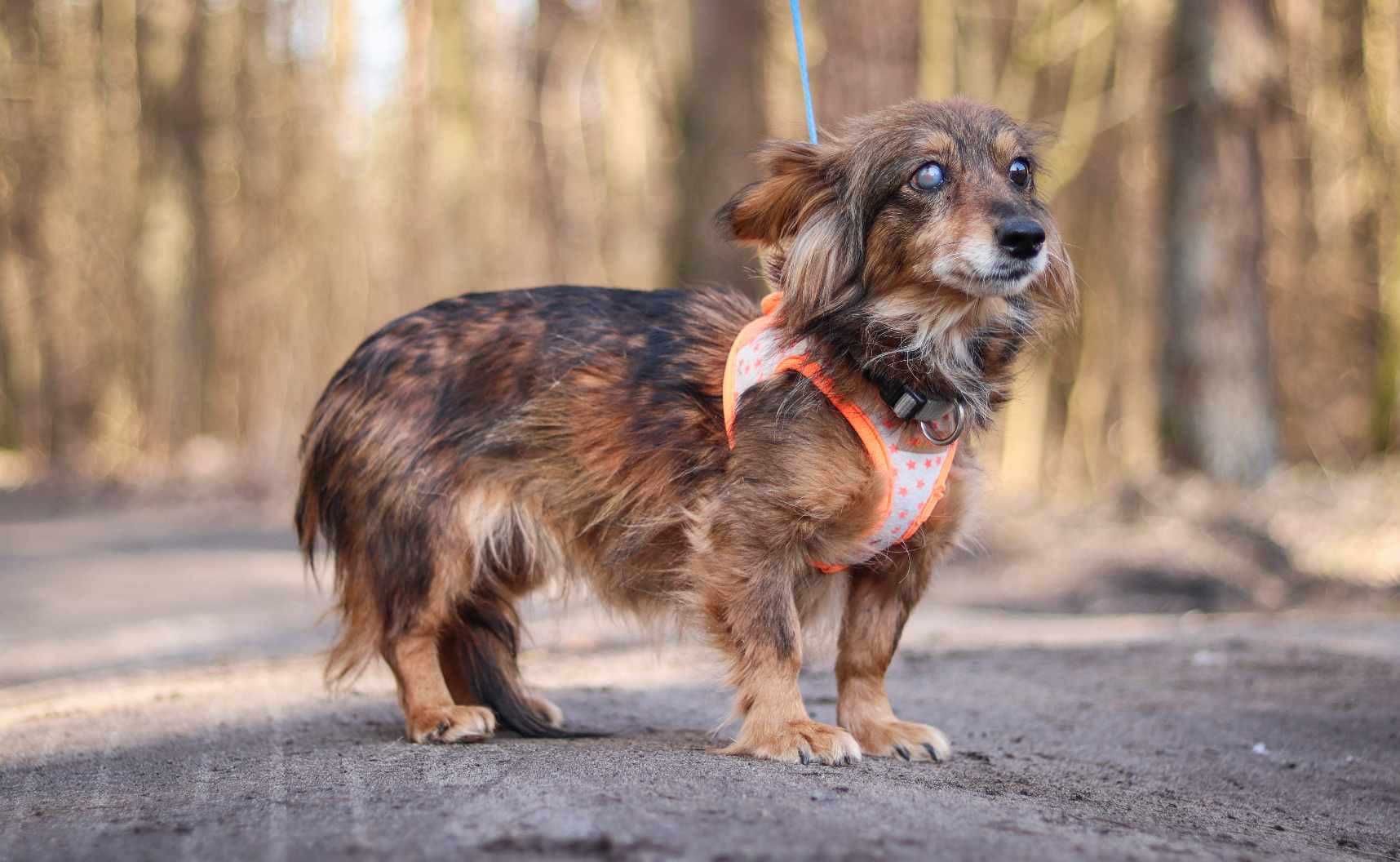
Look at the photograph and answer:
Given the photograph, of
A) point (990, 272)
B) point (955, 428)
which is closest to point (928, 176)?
point (990, 272)

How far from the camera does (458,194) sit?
19.9 metres

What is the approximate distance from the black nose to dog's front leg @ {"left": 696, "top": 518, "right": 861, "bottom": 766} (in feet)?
3.25

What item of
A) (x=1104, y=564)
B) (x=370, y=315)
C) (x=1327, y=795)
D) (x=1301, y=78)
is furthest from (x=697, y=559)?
(x=370, y=315)

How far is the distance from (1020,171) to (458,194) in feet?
54.0

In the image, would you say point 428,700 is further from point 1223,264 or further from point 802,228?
point 1223,264

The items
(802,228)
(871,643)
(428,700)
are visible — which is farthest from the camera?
(428,700)

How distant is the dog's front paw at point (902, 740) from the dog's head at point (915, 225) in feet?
3.60

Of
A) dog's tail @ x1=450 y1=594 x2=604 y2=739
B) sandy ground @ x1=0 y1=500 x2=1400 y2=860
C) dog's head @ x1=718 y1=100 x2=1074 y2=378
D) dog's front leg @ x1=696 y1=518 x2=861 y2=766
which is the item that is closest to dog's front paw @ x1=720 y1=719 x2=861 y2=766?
dog's front leg @ x1=696 y1=518 x2=861 y2=766

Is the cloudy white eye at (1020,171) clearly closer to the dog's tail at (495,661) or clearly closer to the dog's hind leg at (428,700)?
the dog's tail at (495,661)

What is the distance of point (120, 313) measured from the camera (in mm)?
23578

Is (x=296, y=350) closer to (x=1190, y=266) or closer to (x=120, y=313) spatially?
(x=120, y=313)

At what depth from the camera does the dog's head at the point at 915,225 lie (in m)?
3.88

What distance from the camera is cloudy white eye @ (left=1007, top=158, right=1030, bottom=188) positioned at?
4.12 meters

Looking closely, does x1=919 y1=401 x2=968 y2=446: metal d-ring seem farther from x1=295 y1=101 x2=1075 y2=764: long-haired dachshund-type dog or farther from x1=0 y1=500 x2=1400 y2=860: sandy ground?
x1=0 y1=500 x2=1400 y2=860: sandy ground
